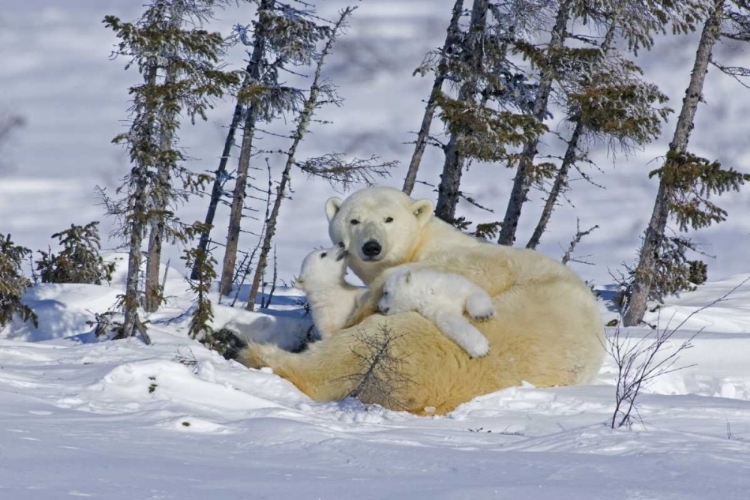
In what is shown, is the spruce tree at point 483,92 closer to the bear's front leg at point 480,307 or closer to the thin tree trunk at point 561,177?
the thin tree trunk at point 561,177

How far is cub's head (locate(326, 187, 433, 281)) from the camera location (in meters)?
7.56

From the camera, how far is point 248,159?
1591 cm

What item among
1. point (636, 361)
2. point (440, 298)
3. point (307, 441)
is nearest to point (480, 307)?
point (440, 298)

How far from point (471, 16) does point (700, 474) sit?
1013 centimetres

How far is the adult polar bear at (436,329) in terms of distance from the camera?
19.9ft

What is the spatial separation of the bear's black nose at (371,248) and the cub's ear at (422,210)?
0.63 metres

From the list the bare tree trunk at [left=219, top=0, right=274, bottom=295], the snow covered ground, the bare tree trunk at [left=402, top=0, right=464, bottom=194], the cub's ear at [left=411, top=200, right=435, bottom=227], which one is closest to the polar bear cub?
the cub's ear at [left=411, top=200, right=435, bottom=227]

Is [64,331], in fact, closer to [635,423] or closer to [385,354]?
[385,354]

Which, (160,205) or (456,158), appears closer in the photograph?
(160,205)

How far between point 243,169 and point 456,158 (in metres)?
4.97

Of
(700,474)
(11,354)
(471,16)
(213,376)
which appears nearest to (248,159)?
(471,16)

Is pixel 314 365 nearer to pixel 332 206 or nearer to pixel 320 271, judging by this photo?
pixel 320 271

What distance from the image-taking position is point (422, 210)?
795 centimetres

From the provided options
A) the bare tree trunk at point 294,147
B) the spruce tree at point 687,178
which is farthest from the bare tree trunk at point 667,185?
the bare tree trunk at point 294,147
